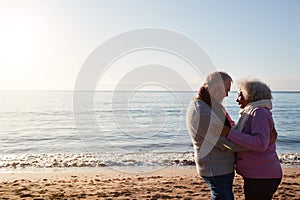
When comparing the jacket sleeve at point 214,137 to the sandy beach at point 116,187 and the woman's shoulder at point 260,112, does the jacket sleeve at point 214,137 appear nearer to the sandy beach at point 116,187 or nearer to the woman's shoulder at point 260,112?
the woman's shoulder at point 260,112

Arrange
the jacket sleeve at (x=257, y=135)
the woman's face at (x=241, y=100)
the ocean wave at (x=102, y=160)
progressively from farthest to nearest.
Answer: 1. the ocean wave at (x=102, y=160)
2. the woman's face at (x=241, y=100)
3. the jacket sleeve at (x=257, y=135)

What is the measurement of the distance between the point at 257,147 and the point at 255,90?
0.46m

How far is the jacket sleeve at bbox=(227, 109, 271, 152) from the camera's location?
265cm

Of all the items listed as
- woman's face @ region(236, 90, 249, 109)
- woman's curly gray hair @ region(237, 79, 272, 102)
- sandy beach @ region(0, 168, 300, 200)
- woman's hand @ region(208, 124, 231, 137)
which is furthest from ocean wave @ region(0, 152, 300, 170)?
woman's hand @ region(208, 124, 231, 137)

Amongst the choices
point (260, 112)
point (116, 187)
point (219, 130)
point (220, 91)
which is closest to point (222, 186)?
point (219, 130)

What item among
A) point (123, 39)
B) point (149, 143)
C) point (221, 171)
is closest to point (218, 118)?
point (221, 171)

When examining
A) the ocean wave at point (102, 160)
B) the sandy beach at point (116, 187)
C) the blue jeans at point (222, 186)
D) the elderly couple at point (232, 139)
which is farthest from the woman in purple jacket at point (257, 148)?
the ocean wave at point (102, 160)

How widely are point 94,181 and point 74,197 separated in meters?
1.82

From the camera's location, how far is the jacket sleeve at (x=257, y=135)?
2654mm

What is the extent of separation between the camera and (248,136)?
2662 mm

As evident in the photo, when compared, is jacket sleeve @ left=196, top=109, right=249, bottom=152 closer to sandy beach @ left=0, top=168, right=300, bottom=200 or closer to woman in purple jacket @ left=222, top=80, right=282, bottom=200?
woman in purple jacket @ left=222, top=80, right=282, bottom=200

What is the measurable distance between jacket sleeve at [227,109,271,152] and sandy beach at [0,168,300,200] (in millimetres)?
3429

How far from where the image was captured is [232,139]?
2674 millimetres

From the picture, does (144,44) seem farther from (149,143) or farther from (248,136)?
(149,143)
